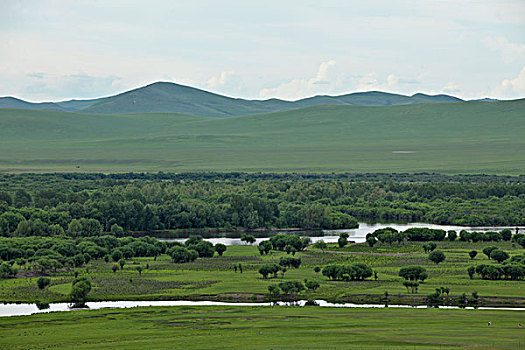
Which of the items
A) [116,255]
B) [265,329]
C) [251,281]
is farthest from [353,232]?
[265,329]

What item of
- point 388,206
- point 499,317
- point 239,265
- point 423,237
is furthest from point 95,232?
point 499,317

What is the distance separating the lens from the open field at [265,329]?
52625 millimetres

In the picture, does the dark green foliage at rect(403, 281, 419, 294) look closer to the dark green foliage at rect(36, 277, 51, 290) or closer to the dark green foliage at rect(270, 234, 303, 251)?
the dark green foliage at rect(270, 234, 303, 251)

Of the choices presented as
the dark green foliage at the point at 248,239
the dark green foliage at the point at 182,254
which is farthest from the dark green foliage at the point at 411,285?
the dark green foliage at the point at 248,239

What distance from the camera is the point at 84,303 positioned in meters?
71.1

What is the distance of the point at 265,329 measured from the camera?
5766 cm

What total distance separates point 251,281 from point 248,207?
52.0 meters

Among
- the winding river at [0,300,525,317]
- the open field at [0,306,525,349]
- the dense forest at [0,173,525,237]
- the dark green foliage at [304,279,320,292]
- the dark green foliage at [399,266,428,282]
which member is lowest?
the winding river at [0,300,525,317]

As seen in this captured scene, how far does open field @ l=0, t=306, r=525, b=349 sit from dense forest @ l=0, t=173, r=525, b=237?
51.7 m

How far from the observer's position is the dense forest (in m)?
122

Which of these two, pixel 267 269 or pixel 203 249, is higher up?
pixel 267 269

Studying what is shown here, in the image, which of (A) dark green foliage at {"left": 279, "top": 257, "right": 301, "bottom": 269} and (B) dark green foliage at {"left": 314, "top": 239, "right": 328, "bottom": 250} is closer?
(A) dark green foliage at {"left": 279, "top": 257, "right": 301, "bottom": 269}

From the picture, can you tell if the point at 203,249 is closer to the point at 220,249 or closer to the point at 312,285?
the point at 220,249

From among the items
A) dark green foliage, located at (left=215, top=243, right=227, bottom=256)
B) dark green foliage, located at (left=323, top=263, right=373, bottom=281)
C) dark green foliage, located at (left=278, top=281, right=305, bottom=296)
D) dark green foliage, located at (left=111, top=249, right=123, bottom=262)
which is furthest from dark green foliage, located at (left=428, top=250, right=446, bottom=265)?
dark green foliage, located at (left=111, top=249, right=123, bottom=262)
